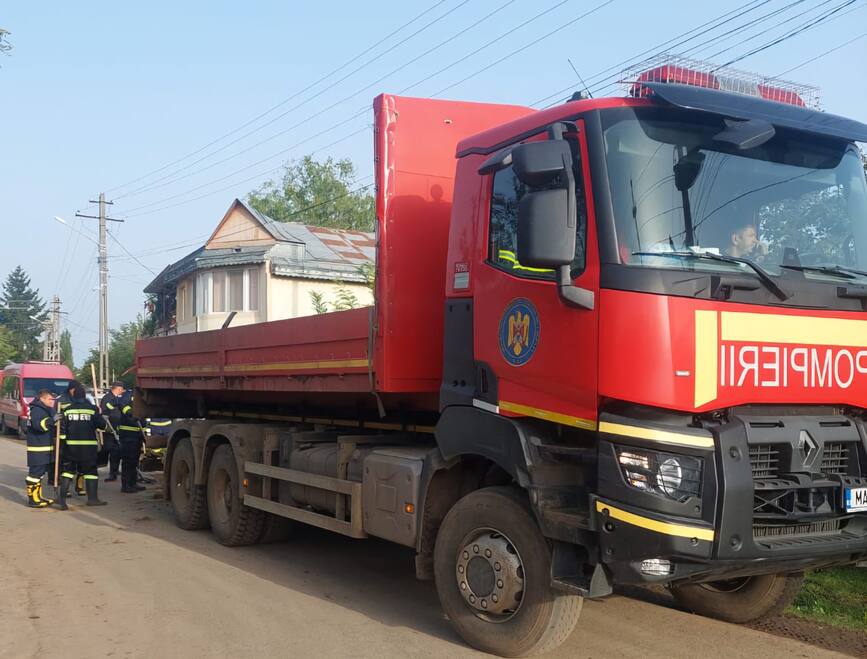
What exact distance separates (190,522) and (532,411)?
5719 millimetres

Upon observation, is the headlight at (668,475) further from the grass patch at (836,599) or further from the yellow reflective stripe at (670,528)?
the grass patch at (836,599)

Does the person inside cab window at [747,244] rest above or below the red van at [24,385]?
above

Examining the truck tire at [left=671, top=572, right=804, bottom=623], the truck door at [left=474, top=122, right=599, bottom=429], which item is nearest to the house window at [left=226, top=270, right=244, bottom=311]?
the truck tire at [left=671, top=572, right=804, bottom=623]

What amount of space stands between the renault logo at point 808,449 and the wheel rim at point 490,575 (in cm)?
154

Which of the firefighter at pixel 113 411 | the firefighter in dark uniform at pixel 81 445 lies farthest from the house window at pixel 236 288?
the firefighter in dark uniform at pixel 81 445

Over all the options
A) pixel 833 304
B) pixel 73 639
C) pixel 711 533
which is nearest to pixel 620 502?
pixel 711 533

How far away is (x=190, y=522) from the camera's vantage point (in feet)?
29.5

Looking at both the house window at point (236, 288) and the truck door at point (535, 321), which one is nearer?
the truck door at point (535, 321)

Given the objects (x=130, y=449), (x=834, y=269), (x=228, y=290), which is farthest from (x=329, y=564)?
(x=228, y=290)

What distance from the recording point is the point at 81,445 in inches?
434

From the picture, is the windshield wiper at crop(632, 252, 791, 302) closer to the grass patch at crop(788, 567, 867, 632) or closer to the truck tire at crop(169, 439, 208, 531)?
the grass patch at crop(788, 567, 867, 632)

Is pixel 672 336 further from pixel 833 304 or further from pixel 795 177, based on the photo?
pixel 795 177

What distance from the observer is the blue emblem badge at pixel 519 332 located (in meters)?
4.53

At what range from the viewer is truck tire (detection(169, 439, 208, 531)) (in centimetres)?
884
